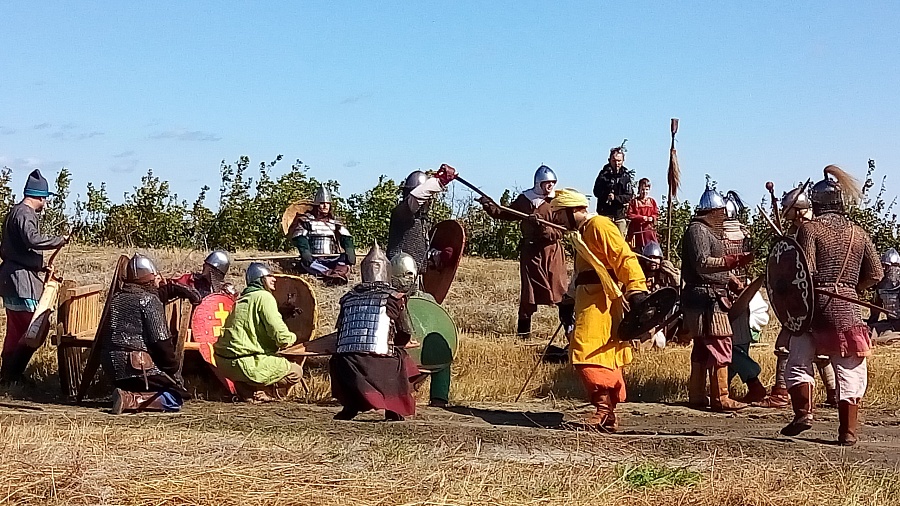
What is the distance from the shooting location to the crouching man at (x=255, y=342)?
895cm

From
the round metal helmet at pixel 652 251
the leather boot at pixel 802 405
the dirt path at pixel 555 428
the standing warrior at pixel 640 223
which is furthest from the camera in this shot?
the standing warrior at pixel 640 223

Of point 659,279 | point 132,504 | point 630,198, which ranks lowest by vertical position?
point 132,504

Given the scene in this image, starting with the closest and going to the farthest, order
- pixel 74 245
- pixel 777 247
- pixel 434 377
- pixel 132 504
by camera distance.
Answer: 1. pixel 132 504
2. pixel 777 247
3. pixel 434 377
4. pixel 74 245

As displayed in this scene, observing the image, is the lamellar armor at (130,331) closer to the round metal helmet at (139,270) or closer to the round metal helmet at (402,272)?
the round metal helmet at (139,270)

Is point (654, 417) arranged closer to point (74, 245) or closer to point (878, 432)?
point (878, 432)

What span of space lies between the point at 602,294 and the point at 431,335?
5.83 feet

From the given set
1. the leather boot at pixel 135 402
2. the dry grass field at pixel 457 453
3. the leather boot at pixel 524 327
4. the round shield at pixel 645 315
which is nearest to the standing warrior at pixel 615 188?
the leather boot at pixel 524 327

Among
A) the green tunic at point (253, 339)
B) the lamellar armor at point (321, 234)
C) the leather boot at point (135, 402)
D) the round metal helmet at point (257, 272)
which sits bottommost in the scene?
the leather boot at point (135, 402)

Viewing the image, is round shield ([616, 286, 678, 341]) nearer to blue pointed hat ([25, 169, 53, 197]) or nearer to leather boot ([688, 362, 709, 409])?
leather boot ([688, 362, 709, 409])

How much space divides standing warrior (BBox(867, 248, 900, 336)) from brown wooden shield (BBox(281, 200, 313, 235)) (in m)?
6.53

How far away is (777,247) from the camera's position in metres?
7.37

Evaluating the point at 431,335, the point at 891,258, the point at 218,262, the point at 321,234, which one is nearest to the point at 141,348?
the point at 218,262

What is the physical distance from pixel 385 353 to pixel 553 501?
303 centimetres

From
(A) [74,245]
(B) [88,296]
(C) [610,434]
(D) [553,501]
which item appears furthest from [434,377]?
(A) [74,245]
